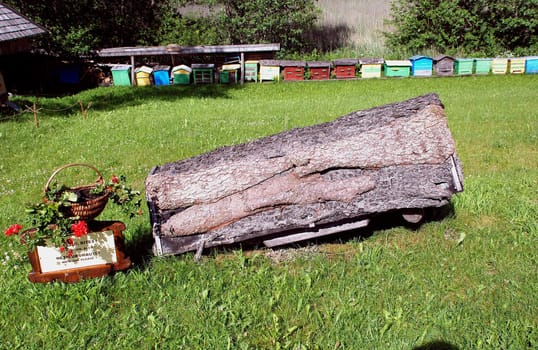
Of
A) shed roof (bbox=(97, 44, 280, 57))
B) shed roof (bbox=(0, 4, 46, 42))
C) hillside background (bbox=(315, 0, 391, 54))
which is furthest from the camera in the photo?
hillside background (bbox=(315, 0, 391, 54))

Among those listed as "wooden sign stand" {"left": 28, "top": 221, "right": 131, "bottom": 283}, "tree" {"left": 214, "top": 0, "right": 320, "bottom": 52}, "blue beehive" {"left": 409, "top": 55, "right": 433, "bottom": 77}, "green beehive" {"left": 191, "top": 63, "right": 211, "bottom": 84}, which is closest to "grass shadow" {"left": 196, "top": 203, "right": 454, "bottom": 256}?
"wooden sign stand" {"left": 28, "top": 221, "right": 131, "bottom": 283}

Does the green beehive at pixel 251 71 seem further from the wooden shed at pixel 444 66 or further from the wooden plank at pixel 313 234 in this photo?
the wooden plank at pixel 313 234

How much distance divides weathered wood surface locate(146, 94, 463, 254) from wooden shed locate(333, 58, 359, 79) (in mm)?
12927

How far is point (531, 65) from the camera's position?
59.8 feet

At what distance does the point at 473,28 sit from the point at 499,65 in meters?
3.40

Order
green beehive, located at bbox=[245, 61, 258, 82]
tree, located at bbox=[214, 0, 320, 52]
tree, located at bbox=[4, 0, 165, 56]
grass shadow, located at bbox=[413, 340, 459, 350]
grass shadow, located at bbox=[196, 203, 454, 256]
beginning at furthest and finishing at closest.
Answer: tree, located at bbox=[214, 0, 320, 52]
tree, located at bbox=[4, 0, 165, 56]
green beehive, located at bbox=[245, 61, 258, 82]
grass shadow, located at bbox=[196, 203, 454, 256]
grass shadow, located at bbox=[413, 340, 459, 350]

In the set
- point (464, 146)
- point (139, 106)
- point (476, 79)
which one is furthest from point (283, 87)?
point (464, 146)

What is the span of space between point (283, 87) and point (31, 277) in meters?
13.5

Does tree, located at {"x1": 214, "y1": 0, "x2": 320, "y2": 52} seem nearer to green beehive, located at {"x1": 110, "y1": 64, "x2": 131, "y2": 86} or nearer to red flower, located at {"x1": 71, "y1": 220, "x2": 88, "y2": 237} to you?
green beehive, located at {"x1": 110, "y1": 64, "x2": 131, "y2": 86}

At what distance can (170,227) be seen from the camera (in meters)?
5.34

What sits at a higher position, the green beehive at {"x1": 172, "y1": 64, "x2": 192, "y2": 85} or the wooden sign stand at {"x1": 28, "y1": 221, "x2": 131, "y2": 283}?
the green beehive at {"x1": 172, "y1": 64, "x2": 192, "y2": 85}

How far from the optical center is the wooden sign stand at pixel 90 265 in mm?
4812

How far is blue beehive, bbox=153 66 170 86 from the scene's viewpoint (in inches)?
697

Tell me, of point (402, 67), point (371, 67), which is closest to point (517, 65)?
point (402, 67)
